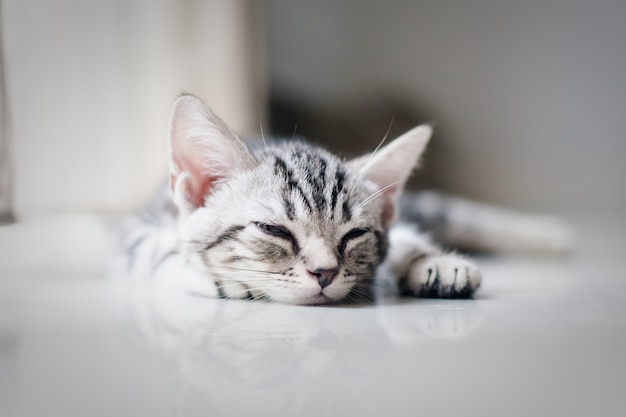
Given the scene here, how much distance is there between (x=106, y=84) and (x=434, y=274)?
4.50 ft

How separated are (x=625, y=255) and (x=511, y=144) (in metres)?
2.41

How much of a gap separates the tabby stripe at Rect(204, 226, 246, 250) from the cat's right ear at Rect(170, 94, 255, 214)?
11 centimetres

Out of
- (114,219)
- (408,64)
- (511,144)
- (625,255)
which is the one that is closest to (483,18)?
(408,64)

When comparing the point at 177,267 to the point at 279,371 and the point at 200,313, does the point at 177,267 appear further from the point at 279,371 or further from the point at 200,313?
A: the point at 279,371

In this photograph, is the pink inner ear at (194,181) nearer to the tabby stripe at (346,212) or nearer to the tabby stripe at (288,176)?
the tabby stripe at (288,176)

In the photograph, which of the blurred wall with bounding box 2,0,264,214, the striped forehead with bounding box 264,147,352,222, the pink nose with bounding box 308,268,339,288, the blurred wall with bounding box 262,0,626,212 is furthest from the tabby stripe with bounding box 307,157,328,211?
the blurred wall with bounding box 262,0,626,212

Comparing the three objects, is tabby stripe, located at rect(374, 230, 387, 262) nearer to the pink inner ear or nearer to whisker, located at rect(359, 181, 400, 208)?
whisker, located at rect(359, 181, 400, 208)

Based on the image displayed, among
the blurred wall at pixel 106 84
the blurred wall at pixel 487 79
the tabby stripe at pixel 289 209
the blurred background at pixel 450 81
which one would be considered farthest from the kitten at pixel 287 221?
the blurred wall at pixel 487 79

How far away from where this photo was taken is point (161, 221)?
4.91 feet

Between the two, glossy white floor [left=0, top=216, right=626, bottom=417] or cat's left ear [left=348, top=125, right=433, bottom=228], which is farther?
cat's left ear [left=348, top=125, right=433, bottom=228]

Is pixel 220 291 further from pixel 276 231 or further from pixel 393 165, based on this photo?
pixel 393 165

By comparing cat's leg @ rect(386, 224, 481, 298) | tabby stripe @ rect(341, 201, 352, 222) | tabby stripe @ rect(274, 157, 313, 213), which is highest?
tabby stripe @ rect(274, 157, 313, 213)

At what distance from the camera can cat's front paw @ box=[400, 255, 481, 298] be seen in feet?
3.78

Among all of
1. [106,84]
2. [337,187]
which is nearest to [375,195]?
[337,187]
